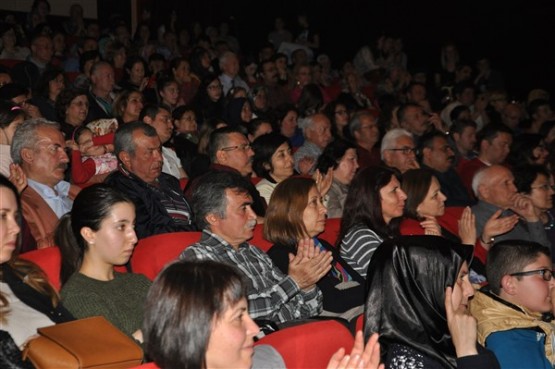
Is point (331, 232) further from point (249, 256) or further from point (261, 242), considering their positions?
point (249, 256)

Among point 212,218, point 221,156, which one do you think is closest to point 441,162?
point 221,156

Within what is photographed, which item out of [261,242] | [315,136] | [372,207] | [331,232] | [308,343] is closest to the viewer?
[308,343]

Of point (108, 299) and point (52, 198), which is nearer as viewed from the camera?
point (108, 299)

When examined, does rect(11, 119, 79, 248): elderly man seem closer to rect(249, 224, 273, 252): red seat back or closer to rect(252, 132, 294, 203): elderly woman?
rect(249, 224, 273, 252): red seat back

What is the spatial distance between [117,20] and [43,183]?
22.2 ft

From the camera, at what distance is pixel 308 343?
210 cm

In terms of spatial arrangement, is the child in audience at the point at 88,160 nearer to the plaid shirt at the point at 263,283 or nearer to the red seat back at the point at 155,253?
the red seat back at the point at 155,253

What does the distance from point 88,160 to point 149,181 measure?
51 centimetres

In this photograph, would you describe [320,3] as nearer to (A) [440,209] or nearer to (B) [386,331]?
(A) [440,209]

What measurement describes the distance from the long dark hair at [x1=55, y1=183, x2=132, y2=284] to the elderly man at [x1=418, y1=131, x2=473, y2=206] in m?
3.45

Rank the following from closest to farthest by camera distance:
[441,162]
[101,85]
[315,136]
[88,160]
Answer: [88,160] < [441,162] < [315,136] < [101,85]

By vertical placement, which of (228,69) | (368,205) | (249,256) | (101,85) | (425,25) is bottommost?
(249,256)

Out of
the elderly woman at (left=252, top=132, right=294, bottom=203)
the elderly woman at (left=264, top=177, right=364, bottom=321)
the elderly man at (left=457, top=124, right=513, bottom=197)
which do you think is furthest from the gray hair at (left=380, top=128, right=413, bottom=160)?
the elderly woman at (left=264, top=177, right=364, bottom=321)

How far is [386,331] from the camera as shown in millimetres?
2375
